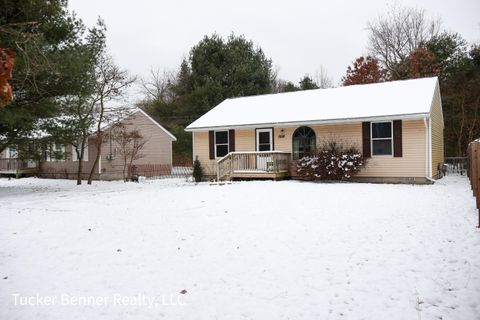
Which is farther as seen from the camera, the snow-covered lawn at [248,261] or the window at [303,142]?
the window at [303,142]

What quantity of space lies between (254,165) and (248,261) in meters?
12.0

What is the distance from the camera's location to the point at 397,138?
15.8 m

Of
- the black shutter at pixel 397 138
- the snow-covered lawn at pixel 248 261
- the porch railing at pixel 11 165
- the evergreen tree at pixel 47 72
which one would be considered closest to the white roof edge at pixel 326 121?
the black shutter at pixel 397 138

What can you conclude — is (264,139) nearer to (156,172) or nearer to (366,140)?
(366,140)

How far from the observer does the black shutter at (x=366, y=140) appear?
53.8 feet

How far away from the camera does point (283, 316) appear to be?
442cm

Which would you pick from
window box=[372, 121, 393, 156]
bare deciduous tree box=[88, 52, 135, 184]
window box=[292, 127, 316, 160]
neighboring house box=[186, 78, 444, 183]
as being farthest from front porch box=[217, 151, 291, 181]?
bare deciduous tree box=[88, 52, 135, 184]

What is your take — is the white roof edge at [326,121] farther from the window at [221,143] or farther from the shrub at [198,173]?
the shrub at [198,173]

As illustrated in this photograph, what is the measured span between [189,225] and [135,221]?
56.0 inches

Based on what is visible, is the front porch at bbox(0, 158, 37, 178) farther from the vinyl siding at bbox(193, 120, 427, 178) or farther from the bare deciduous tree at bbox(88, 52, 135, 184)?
the vinyl siding at bbox(193, 120, 427, 178)

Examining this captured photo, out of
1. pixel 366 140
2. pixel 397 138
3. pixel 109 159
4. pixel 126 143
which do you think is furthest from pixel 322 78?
pixel 397 138

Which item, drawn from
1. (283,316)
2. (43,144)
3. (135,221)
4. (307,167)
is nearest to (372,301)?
(283,316)

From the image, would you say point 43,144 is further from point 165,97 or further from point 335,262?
point 165,97

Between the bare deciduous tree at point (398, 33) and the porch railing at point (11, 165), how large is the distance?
31449 mm
